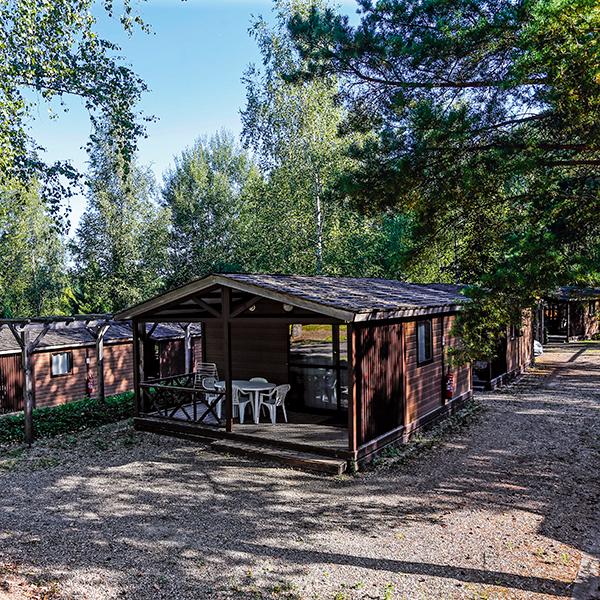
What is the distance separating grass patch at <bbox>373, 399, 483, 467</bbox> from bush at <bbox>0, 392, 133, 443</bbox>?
22.9 feet

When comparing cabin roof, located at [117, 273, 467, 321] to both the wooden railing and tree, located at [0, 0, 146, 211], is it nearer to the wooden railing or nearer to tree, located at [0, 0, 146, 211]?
the wooden railing

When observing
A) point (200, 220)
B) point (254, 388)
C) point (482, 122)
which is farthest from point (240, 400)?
point (200, 220)

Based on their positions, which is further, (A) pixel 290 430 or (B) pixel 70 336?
(B) pixel 70 336

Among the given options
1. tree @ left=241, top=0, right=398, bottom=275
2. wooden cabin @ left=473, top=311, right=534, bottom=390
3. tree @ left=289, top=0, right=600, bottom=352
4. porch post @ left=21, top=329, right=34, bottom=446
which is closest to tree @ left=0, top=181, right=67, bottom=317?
tree @ left=241, top=0, right=398, bottom=275

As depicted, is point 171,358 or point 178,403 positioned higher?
point 171,358

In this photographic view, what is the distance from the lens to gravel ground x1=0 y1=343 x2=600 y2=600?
5.04 m

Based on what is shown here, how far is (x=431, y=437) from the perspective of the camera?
1056 cm

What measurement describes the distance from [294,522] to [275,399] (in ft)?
14.4

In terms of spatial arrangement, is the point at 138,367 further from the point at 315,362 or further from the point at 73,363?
the point at 73,363

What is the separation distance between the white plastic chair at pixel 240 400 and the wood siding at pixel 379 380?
119 inches

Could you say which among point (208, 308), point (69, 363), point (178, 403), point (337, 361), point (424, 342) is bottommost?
point (178, 403)

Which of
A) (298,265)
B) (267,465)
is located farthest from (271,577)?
(298,265)

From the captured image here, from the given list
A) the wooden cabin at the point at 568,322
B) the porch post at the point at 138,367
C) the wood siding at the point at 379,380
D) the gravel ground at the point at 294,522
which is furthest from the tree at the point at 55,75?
the wooden cabin at the point at 568,322

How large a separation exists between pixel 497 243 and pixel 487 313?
2.37 metres
